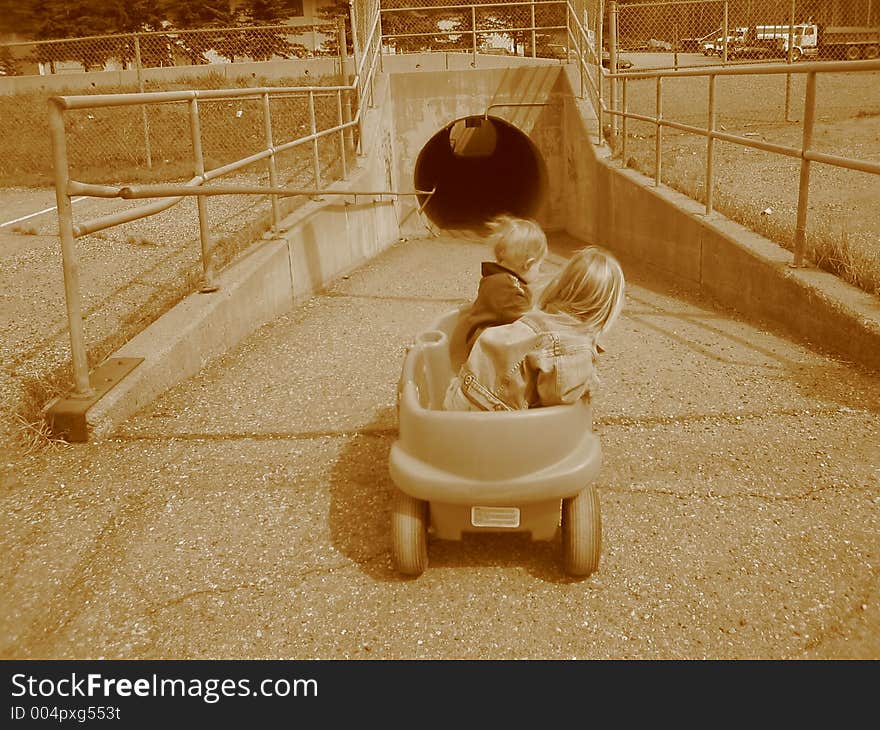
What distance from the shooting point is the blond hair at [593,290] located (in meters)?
3.05

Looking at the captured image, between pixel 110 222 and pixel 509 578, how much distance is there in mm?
2504

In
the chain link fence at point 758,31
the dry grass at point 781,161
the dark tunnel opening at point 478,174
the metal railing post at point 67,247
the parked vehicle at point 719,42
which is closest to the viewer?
the metal railing post at point 67,247

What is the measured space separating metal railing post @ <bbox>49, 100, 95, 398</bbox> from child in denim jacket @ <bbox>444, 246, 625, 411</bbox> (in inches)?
79.9

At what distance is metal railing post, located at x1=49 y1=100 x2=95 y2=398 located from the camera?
13.3ft

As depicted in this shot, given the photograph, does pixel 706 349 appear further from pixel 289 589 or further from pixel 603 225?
pixel 603 225

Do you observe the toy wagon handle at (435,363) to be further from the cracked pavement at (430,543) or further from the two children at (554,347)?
the two children at (554,347)

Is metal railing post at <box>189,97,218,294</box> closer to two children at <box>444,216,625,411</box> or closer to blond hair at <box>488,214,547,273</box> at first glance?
blond hair at <box>488,214,547,273</box>

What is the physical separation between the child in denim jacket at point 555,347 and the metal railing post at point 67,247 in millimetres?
2029

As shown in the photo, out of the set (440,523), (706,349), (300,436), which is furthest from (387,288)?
(440,523)

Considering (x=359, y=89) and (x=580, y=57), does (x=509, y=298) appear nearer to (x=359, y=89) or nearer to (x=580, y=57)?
(x=359, y=89)

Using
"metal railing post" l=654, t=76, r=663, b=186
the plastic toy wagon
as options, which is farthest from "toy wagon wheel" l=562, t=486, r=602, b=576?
"metal railing post" l=654, t=76, r=663, b=186

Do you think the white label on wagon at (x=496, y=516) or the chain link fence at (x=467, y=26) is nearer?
the white label on wagon at (x=496, y=516)

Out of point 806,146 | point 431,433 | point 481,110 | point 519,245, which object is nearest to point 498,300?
point 519,245

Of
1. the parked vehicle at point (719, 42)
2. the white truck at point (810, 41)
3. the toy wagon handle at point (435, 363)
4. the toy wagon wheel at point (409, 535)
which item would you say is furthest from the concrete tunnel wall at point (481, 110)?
the toy wagon wheel at point (409, 535)
